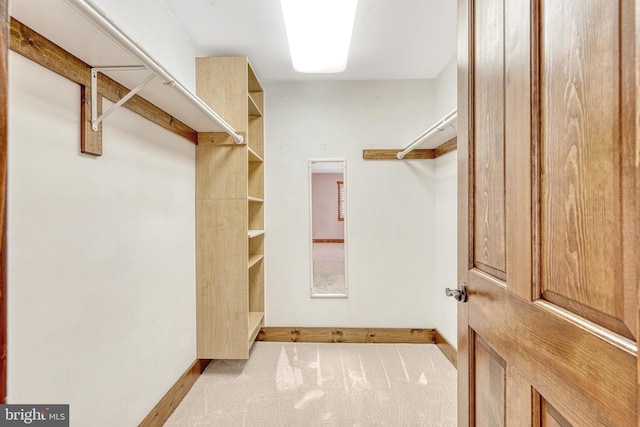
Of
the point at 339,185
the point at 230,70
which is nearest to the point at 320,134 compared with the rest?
the point at 339,185

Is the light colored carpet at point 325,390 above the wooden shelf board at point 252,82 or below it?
below

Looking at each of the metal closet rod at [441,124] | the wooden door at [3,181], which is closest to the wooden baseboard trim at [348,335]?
the metal closet rod at [441,124]

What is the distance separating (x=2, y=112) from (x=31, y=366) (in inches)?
39.1

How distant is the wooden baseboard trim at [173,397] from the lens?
1.76 meters

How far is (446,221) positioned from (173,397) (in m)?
2.40

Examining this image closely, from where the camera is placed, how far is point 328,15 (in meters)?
1.71

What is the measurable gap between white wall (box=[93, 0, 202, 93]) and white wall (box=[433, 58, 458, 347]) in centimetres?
200

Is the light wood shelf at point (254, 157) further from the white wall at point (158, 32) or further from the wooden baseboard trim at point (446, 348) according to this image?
the wooden baseboard trim at point (446, 348)

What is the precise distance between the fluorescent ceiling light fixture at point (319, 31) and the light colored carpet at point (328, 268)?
1.59m

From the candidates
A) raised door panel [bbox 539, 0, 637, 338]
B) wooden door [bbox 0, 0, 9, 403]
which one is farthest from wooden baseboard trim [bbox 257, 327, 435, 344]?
wooden door [bbox 0, 0, 9, 403]

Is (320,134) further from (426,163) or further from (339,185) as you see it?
(426,163)

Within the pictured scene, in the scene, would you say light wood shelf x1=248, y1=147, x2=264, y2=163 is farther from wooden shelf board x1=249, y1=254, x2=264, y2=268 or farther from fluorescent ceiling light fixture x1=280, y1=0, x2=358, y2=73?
wooden shelf board x1=249, y1=254, x2=264, y2=268

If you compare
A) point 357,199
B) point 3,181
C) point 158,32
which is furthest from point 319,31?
point 3,181

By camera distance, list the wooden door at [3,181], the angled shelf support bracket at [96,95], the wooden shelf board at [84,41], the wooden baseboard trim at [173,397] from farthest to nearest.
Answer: the wooden baseboard trim at [173,397] < the angled shelf support bracket at [96,95] < the wooden shelf board at [84,41] < the wooden door at [3,181]
